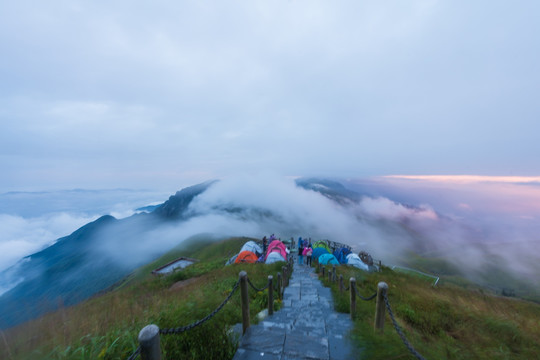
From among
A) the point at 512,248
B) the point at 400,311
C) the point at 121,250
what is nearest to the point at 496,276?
the point at 512,248

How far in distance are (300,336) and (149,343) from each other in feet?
11.3

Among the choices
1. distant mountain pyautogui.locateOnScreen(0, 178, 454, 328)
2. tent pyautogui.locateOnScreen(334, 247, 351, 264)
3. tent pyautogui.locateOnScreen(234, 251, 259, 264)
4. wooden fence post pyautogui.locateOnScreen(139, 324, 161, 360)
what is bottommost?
distant mountain pyautogui.locateOnScreen(0, 178, 454, 328)

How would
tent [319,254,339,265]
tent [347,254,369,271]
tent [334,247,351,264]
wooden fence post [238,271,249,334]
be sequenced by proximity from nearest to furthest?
wooden fence post [238,271,249,334]
tent [319,254,339,265]
tent [347,254,369,271]
tent [334,247,351,264]

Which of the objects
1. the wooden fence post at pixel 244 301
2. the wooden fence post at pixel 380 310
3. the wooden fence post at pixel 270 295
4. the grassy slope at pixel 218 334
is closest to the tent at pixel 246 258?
the grassy slope at pixel 218 334

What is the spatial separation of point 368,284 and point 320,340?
267 inches

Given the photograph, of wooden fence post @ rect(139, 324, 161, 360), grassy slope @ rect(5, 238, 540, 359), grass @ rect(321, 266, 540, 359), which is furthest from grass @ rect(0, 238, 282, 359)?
grass @ rect(321, 266, 540, 359)

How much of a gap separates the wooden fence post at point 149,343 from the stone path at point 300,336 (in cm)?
194

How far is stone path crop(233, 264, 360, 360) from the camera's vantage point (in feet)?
13.1

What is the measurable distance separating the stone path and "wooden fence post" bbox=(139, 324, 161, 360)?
194 cm

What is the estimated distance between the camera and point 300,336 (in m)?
4.65

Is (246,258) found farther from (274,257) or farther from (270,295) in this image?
(270,295)

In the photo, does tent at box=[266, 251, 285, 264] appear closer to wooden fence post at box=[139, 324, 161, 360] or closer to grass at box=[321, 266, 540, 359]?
grass at box=[321, 266, 540, 359]

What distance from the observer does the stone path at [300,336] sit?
3.99m

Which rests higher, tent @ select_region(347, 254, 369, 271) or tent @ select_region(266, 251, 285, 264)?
tent @ select_region(266, 251, 285, 264)
